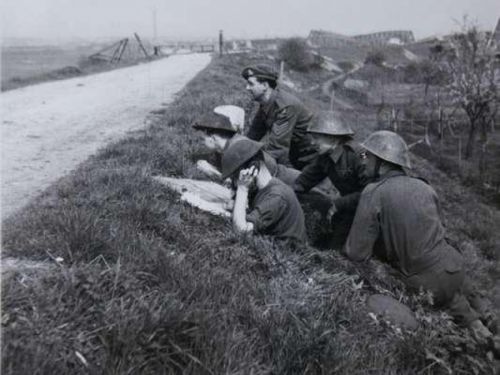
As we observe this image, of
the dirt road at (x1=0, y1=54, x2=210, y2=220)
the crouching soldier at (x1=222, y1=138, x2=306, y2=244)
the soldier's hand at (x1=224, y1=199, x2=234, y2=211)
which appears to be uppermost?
the crouching soldier at (x1=222, y1=138, x2=306, y2=244)

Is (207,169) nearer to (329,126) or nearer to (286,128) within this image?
(286,128)

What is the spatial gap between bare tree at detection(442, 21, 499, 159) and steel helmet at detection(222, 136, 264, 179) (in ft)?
46.1

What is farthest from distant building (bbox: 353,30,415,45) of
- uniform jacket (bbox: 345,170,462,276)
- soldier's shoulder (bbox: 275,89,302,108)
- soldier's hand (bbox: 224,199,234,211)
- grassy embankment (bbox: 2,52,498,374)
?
grassy embankment (bbox: 2,52,498,374)

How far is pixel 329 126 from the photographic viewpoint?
5.55 m

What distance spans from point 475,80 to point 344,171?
1469 centimetres

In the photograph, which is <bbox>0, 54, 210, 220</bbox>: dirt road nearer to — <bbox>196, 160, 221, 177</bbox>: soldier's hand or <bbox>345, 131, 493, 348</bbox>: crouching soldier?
<bbox>196, 160, 221, 177</bbox>: soldier's hand

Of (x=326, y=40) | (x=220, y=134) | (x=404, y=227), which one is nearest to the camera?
(x=404, y=227)

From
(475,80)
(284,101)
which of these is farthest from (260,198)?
(475,80)

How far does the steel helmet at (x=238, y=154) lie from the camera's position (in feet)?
14.9

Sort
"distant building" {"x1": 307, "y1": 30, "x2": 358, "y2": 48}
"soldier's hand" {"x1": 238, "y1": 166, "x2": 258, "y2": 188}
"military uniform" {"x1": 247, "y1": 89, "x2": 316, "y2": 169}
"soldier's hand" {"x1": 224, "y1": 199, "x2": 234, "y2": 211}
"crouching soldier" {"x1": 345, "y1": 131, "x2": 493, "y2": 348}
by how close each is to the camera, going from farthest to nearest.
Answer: "distant building" {"x1": 307, "y1": 30, "x2": 358, "y2": 48}, "military uniform" {"x1": 247, "y1": 89, "x2": 316, "y2": 169}, "soldier's hand" {"x1": 224, "y1": 199, "x2": 234, "y2": 211}, "soldier's hand" {"x1": 238, "y1": 166, "x2": 258, "y2": 188}, "crouching soldier" {"x1": 345, "y1": 131, "x2": 493, "y2": 348}

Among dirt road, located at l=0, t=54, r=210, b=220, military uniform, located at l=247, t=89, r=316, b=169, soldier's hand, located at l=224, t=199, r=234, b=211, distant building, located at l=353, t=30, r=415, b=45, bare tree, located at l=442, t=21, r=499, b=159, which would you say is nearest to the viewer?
soldier's hand, located at l=224, t=199, r=234, b=211

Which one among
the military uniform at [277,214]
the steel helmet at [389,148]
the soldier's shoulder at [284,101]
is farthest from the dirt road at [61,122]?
the steel helmet at [389,148]

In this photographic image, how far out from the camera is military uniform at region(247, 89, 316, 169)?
6.77m

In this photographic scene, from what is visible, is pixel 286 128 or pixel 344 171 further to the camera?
pixel 286 128
